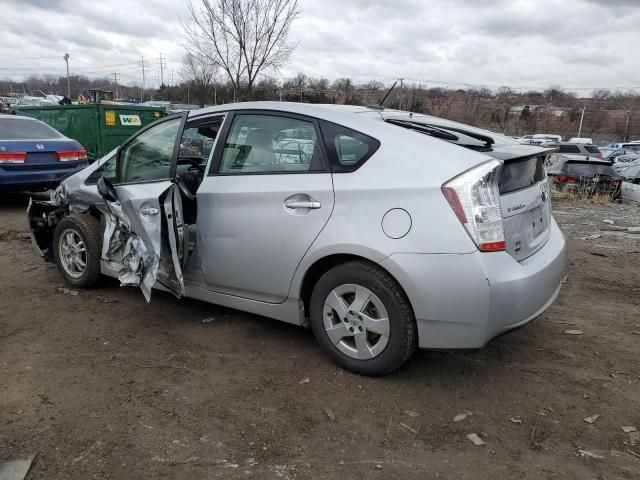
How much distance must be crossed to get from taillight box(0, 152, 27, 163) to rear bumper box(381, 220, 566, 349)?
702 cm

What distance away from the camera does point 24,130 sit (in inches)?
324

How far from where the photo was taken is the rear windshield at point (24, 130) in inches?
311

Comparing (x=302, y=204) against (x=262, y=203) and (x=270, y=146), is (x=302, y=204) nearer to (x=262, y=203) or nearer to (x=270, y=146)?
(x=262, y=203)

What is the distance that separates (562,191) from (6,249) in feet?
40.5

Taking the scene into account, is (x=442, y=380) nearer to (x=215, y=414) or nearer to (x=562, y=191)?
(x=215, y=414)

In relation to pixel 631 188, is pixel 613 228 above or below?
below

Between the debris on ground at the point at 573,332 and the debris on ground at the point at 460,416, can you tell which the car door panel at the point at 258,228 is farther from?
the debris on ground at the point at 573,332

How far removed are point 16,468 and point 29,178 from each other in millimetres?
6582

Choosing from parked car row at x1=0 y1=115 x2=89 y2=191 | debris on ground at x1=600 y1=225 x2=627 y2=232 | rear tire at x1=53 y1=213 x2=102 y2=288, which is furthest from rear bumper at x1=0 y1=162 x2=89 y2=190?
debris on ground at x1=600 y1=225 x2=627 y2=232

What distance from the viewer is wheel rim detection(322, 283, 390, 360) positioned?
9.64 ft

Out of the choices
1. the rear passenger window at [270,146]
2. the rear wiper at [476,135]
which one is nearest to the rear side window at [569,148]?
the rear wiper at [476,135]

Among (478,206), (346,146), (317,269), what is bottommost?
(317,269)

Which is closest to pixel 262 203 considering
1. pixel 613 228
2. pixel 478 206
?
pixel 478 206

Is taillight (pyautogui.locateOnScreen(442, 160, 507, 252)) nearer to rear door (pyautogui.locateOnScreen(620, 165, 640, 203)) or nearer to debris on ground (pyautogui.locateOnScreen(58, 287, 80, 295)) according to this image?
debris on ground (pyautogui.locateOnScreen(58, 287, 80, 295))
